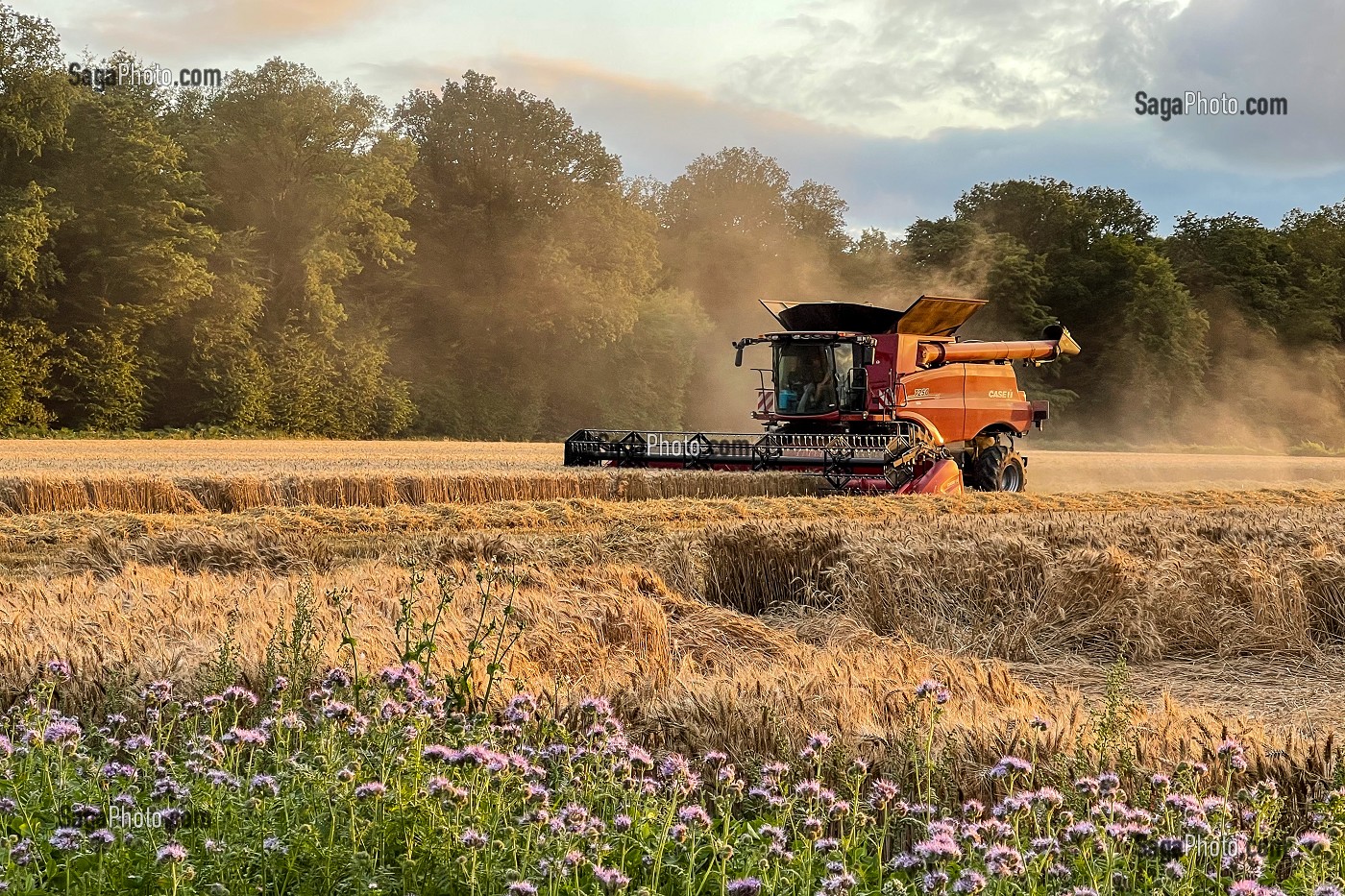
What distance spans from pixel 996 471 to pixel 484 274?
29.9 meters

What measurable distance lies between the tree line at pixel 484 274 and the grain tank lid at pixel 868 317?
21028 millimetres

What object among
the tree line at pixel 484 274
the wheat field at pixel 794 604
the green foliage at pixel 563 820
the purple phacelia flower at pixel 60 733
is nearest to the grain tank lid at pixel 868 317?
the wheat field at pixel 794 604

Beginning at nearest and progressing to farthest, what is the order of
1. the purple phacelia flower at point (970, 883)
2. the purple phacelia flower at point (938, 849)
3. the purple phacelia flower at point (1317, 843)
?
the purple phacelia flower at point (970, 883) < the purple phacelia flower at point (938, 849) < the purple phacelia flower at point (1317, 843)

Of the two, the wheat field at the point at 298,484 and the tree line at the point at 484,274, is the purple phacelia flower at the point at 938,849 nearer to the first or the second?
the wheat field at the point at 298,484

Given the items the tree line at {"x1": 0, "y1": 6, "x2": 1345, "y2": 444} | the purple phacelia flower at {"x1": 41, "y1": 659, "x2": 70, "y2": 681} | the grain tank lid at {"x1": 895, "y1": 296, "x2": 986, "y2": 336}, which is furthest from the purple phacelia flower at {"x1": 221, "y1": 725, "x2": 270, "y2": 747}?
the tree line at {"x1": 0, "y1": 6, "x2": 1345, "y2": 444}

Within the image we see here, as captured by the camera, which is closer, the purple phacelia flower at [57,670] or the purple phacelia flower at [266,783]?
the purple phacelia flower at [266,783]

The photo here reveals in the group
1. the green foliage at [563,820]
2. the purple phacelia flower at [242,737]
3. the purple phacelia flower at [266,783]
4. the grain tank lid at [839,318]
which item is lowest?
the green foliage at [563,820]

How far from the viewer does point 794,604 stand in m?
8.95

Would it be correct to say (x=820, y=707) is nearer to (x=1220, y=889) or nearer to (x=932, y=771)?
(x=932, y=771)

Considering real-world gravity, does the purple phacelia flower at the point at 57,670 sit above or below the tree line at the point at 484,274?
below

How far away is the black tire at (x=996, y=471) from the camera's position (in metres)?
20.4

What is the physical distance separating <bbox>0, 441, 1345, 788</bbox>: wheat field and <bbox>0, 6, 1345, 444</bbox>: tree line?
23.7m

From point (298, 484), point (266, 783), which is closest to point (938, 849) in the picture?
point (266, 783)

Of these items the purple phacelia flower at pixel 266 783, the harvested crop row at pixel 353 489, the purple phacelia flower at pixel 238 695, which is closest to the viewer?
the purple phacelia flower at pixel 266 783
